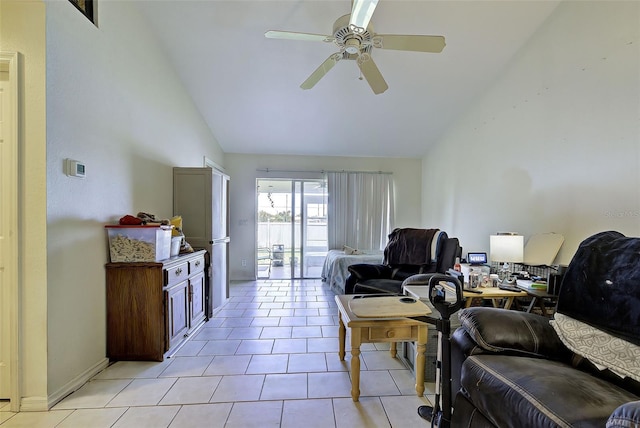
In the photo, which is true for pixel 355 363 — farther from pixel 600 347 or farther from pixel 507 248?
pixel 507 248

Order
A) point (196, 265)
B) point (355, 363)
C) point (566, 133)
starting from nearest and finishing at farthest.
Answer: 1. point (355, 363)
2. point (566, 133)
3. point (196, 265)

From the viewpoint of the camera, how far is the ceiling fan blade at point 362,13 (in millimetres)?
1612

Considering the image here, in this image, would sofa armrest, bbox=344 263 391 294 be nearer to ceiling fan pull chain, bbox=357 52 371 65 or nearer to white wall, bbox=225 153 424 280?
ceiling fan pull chain, bbox=357 52 371 65

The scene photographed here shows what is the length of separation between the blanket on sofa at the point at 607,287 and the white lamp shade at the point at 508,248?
3.49 feet

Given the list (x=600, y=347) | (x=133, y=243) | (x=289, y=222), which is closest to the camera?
(x=600, y=347)

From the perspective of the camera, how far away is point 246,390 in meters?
1.88

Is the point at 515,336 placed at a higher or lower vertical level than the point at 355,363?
higher

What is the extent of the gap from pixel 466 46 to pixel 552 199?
1.76m

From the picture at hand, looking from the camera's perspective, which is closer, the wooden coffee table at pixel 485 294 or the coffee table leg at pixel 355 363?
the coffee table leg at pixel 355 363

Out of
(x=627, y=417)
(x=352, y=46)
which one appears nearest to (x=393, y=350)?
(x=627, y=417)

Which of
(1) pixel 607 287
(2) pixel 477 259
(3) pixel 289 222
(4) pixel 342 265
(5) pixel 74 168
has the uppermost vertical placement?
(5) pixel 74 168

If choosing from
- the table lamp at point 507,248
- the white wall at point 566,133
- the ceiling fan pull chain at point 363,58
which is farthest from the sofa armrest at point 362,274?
the ceiling fan pull chain at point 363,58

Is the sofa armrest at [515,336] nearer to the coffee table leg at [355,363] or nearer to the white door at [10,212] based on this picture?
the coffee table leg at [355,363]

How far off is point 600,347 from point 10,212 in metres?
3.12
